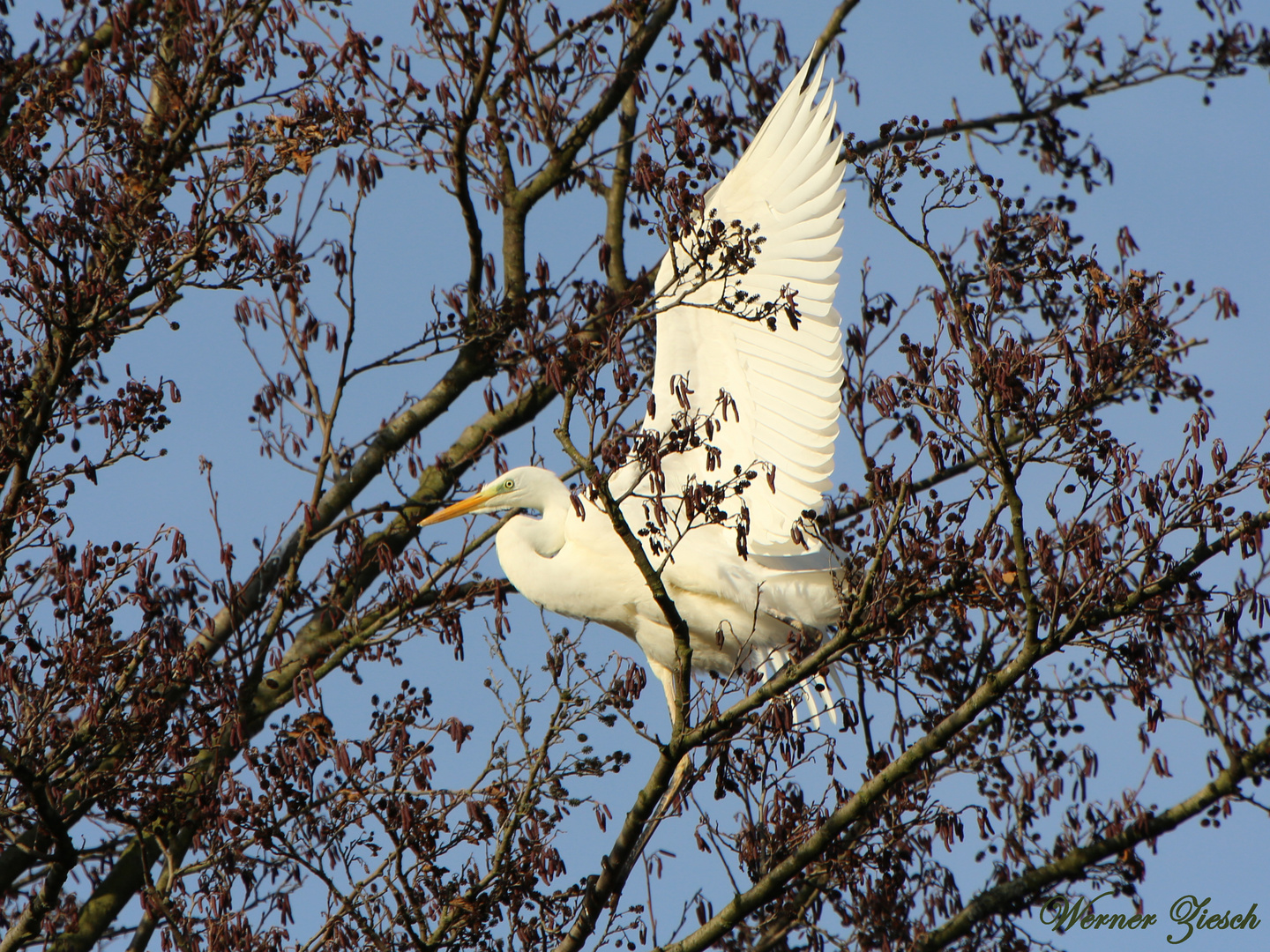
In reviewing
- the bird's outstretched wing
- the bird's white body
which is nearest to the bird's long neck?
the bird's white body

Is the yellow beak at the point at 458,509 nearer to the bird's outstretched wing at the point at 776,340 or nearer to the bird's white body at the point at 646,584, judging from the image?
the bird's white body at the point at 646,584

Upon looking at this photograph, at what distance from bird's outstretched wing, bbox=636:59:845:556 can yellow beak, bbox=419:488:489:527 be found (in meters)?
1.12

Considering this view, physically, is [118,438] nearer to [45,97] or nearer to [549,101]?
[45,97]

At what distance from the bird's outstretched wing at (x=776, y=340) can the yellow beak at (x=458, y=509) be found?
1116 mm

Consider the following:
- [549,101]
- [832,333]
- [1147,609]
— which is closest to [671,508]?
[832,333]

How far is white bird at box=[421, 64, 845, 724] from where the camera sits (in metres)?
6.98

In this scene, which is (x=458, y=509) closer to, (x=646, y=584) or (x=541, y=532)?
(x=541, y=532)

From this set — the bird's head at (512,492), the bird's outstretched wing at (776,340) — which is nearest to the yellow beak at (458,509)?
the bird's head at (512,492)

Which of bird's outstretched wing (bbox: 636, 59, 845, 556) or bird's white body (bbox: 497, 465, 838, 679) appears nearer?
bird's outstretched wing (bbox: 636, 59, 845, 556)

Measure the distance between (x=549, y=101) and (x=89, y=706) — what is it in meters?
4.49

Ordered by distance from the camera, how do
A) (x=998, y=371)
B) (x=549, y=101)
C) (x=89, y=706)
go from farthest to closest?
1. (x=549, y=101)
2. (x=89, y=706)
3. (x=998, y=371)

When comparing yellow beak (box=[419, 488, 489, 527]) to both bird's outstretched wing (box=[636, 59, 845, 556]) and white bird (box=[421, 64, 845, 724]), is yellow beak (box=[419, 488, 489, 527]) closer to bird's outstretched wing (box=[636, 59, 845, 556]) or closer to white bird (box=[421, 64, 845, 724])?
white bird (box=[421, 64, 845, 724])

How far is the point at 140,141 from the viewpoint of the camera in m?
5.99

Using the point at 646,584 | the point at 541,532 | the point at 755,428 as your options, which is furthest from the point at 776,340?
the point at 541,532
